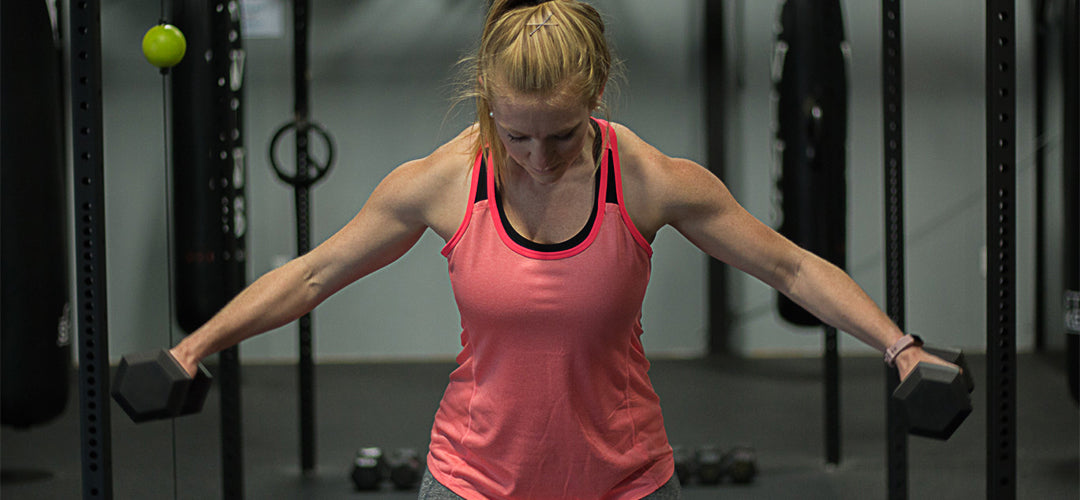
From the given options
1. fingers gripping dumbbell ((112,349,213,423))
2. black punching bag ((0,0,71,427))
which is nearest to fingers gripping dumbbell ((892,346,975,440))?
fingers gripping dumbbell ((112,349,213,423))

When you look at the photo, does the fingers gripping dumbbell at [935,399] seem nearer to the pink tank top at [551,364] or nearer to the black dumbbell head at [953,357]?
the black dumbbell head at [953,357]

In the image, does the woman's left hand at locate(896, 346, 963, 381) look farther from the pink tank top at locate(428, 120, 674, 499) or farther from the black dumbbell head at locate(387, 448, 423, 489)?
the black dumbbell head at locate(387, 448, 423, 489)

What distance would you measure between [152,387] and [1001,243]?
148 cm

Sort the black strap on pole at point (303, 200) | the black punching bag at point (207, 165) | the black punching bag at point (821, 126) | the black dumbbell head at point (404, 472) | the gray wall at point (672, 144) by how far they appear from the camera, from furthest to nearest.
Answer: the gray wall at point (672, 144) → the black punching bag at point (821, 126) → the black strap on pole at point (303, 200) → the black dumbbell head at point (404, 472) → the black punching bag at point (207, 165)

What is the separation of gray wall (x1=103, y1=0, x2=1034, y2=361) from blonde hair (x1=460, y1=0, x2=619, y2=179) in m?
4.41

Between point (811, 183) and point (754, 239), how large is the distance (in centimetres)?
253

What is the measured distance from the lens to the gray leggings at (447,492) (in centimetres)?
128

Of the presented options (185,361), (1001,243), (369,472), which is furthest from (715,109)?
(185,361)

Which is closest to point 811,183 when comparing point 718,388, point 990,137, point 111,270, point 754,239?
point 718,388

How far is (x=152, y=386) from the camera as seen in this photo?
3.89ft

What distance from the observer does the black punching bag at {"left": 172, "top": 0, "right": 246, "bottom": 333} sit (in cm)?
284

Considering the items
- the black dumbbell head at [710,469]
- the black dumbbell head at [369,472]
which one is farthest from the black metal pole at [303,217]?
the black dumbbell head at [710,469]

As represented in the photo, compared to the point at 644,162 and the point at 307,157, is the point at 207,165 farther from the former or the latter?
the point at 644,162

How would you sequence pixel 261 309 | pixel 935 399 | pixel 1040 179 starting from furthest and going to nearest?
pixel 1040 179, pixel 261 309, pixel 935 399
